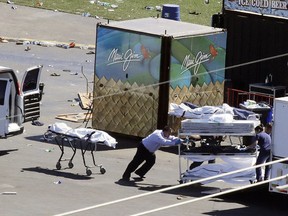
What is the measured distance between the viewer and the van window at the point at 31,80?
990 inches

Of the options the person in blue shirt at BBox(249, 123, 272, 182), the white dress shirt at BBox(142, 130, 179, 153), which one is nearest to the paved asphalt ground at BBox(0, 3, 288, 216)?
the person in blue shirt at BBox(249, 123, 272, 182)

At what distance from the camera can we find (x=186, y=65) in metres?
26.1

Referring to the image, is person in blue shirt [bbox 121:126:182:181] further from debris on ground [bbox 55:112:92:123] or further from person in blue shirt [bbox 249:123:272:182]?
debris on ground [bbox 55:112:92:123]

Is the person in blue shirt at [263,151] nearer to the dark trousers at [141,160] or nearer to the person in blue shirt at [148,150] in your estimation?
the person in blue shirt at [148,150]

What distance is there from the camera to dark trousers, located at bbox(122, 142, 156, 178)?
22.6m

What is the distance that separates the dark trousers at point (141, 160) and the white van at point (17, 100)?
3.11 m

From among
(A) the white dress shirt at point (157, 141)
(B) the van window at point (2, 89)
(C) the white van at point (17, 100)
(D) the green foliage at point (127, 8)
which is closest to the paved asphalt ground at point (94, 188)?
(C) the white van at point (17, 100)

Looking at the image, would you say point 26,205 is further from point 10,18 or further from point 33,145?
point 10,18

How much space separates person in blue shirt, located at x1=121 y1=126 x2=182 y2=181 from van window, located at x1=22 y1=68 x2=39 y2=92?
3.67 m

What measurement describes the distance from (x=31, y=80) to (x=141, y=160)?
3887 mm

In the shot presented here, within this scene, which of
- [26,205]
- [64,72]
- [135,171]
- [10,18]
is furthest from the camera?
[10,18]

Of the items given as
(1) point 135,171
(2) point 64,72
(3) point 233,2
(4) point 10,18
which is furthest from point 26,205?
(4) point 10,18

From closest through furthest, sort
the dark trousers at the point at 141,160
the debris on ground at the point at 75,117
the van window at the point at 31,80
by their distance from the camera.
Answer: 1. the dark trousers at the point at 141,160
2. the van window at the point at 31,80
3. the debris on ground at the point at 75,117

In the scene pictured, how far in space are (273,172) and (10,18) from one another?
21.9 meters
